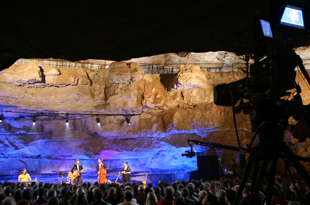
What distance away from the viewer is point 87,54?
9.87 feet

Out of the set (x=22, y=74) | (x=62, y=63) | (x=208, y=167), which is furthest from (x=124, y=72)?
(x=208, y=167)

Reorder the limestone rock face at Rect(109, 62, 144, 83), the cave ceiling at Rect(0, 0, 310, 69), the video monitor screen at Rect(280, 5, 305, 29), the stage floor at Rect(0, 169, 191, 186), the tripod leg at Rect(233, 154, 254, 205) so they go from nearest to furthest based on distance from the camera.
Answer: the tripod leg at Rect(233, 154, 254, 205) < the video monitor screen at Rect(280, 5, 305, 29) < the cave ceiling at Rect(0, 0, 310, 69) < the limestone rock face at Rect(109, 62, 144, 83) < the stage floor at Rect(0, 169, 191, 186)

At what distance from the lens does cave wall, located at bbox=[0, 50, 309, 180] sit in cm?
893

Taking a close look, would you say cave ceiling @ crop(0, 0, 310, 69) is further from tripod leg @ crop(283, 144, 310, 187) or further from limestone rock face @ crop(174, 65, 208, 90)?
limestone rock face @ crop(174, 65, 208, 90)

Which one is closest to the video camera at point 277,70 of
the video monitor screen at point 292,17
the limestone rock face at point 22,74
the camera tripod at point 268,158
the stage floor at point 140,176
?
the video monitor screen at point 292,17

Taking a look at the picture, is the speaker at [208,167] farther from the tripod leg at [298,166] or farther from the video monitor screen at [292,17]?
the video monitor screen at [292,17]

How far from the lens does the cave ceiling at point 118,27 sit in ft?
7.36

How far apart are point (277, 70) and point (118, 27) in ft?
5.80

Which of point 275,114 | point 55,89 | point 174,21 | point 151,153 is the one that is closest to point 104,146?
point 151,153

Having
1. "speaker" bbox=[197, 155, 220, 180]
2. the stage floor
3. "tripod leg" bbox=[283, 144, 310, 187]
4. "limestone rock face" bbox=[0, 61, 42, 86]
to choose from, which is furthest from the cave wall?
"tripod leg" bbox=[283, 144, 310, 187]

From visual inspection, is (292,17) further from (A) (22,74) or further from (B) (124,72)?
(A) (22,74)

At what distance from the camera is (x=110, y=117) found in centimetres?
1025

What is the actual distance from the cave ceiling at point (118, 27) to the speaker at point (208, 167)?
293 inches

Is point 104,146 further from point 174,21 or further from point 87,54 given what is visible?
point 174,21
